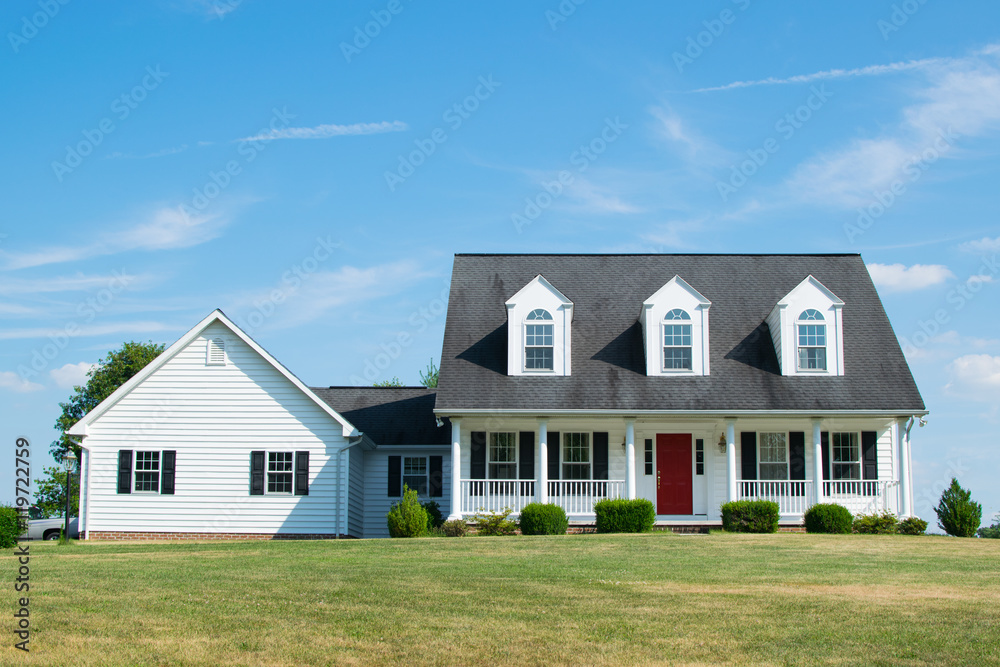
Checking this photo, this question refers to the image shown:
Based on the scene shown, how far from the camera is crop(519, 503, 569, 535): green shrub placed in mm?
24125

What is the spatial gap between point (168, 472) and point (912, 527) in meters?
19.5

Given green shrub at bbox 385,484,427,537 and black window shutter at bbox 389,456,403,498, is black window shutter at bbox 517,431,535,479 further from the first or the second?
black window shutter at bbox 389,456,403,498

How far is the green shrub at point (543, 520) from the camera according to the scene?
24125mm

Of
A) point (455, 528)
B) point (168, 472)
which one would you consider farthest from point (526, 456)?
point (168, 472)

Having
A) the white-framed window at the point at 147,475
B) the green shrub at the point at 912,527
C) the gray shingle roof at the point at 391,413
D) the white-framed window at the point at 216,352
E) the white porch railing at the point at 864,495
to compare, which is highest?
the white-framed window at the point at 216,352

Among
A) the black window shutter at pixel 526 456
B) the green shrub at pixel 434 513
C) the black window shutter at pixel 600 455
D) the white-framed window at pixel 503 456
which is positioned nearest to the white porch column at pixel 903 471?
the black window shutter at pixel 600 455

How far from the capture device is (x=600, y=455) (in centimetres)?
2691

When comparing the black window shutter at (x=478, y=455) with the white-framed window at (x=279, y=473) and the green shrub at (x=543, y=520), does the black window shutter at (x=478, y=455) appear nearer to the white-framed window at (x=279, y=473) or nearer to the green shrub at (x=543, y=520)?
the green shrub at (x=543, y=520)

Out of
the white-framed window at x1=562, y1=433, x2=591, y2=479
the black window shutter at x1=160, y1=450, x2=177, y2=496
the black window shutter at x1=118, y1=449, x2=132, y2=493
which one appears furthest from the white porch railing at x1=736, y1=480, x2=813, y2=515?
the black window shutter at x1=118, y1=449, x2=132, y2=493

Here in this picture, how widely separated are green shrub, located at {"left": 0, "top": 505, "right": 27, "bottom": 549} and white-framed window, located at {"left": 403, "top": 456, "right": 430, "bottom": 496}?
407 inches

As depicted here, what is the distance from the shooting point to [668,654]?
9.47 meters

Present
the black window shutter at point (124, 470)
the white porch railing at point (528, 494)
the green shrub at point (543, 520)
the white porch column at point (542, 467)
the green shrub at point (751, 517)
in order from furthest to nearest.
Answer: the black window shutter at point (124, 470) < the white porch railing at point (528, 494) < the white porch column at point (542, 467) < the green shrub at point (751, 517) < the green shrub at point (543, 520)

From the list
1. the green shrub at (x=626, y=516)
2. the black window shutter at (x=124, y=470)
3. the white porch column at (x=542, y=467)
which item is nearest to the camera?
the green shrub at (x=626, y=516)

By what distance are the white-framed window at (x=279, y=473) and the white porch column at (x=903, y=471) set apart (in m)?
16.0
